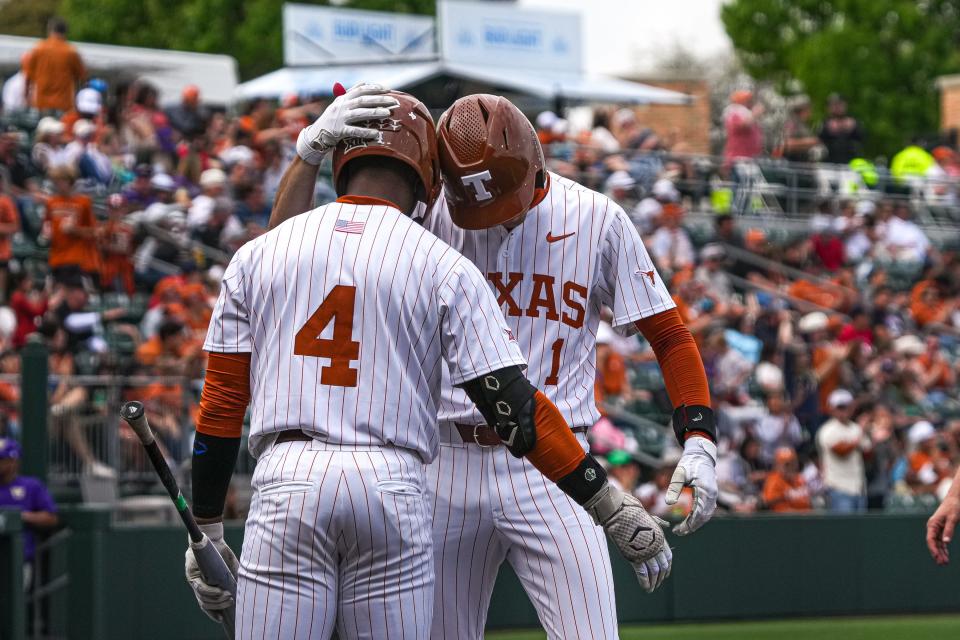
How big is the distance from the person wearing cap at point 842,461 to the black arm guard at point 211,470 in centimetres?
1007

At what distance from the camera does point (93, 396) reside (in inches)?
446

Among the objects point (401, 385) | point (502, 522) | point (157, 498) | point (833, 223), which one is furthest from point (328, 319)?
point (833, 223)

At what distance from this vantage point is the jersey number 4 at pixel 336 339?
3.98 meters

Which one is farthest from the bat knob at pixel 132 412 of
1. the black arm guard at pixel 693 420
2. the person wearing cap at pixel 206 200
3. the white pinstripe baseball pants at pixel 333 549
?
the person wearing cap at pixel 206 200

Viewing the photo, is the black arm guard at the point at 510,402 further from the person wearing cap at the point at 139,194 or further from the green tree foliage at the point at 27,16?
the green tree foliage at the point at 27,16

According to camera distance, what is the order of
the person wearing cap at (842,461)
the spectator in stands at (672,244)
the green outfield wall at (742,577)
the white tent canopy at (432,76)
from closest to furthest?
the green outfield wall at (742,577) < the person wearing cap at (842,461) < the spectator in stands at (672,244) < the white tent canopy at (432,76)

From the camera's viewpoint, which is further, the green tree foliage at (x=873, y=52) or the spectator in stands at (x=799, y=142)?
the green tree foliage at (x=873, y=52)

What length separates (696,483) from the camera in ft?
15.4

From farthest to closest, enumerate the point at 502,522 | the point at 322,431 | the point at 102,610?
the point at 102,610
the point at 502,522
the point at 322,431

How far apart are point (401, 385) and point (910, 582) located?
9165 mm

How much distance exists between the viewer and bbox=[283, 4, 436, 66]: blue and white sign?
23.2 m

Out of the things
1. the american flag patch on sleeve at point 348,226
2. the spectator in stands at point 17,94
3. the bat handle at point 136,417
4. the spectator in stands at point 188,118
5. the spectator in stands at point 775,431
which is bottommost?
the spectator in stands at point 775,431

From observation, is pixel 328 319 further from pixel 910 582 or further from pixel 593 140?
pixel 593 140

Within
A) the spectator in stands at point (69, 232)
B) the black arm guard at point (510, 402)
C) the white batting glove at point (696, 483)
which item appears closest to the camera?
the black arm guard at point (510, 402)
